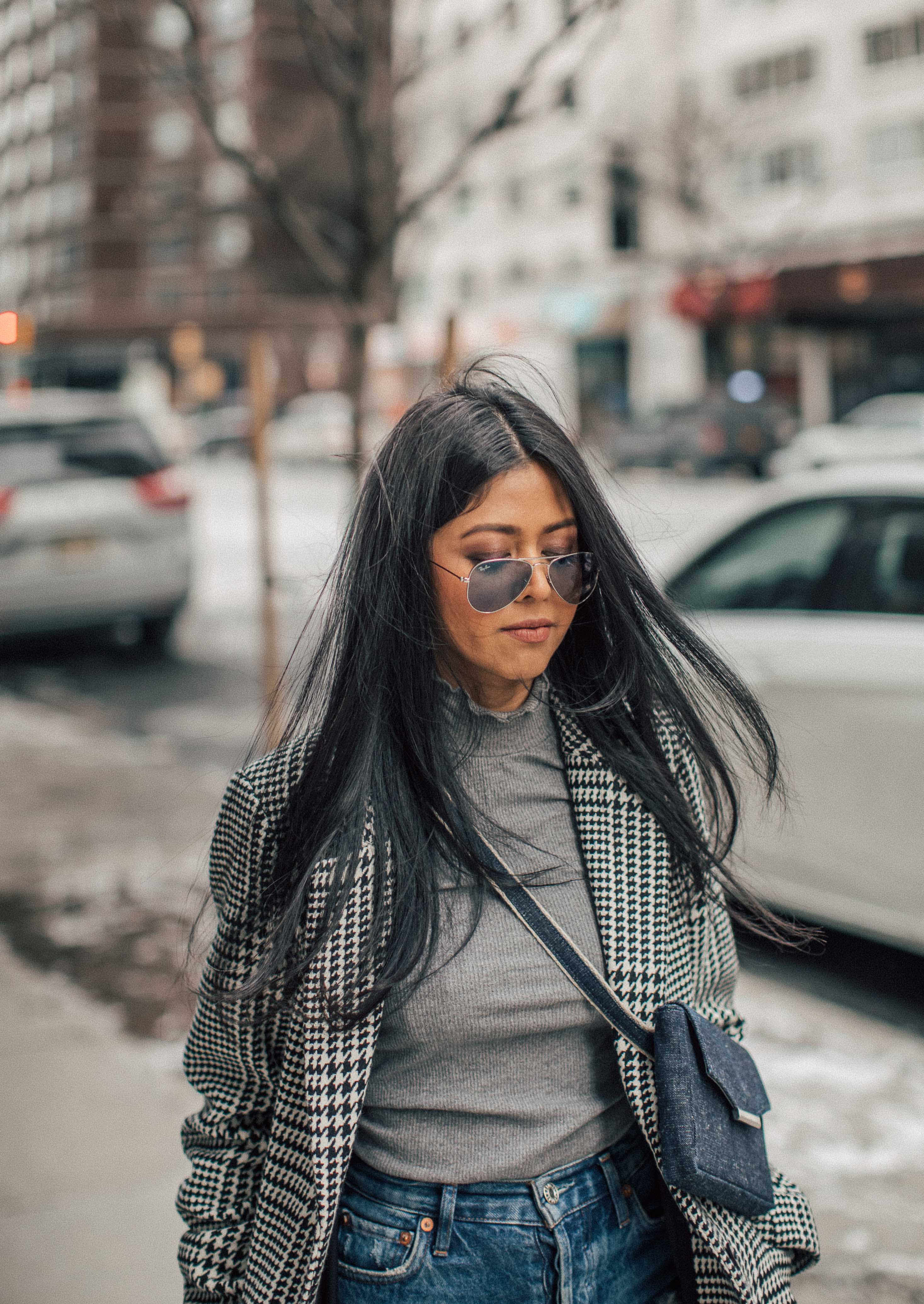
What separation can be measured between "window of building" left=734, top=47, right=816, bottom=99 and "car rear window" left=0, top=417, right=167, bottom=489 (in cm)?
3336

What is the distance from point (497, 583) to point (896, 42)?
39193mm

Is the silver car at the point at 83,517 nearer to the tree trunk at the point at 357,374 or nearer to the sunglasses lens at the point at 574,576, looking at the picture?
the tree trunk at the point at 357,374

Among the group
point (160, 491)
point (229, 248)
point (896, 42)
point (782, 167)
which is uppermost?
point (896, 42)

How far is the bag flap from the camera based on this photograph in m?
1.57

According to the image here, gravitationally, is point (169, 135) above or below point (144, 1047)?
above

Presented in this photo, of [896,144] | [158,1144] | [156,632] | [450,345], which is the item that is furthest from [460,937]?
[896,144]

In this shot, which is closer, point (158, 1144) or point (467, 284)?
point (158, 1144)

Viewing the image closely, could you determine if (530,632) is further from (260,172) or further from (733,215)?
(733,215)

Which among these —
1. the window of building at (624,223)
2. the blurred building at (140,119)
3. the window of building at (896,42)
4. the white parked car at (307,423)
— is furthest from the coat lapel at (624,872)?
the window of building at (896,42)

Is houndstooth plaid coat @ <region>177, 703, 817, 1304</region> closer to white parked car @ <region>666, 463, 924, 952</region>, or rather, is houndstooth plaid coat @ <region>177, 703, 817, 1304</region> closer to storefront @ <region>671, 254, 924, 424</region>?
white parked car @ <region>666, 463, 924, 952</region>

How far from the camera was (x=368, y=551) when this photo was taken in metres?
1.68

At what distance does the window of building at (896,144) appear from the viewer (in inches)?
1403

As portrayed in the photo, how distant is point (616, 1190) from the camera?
1.57m

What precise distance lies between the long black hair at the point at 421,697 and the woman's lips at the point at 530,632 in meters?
0.10
